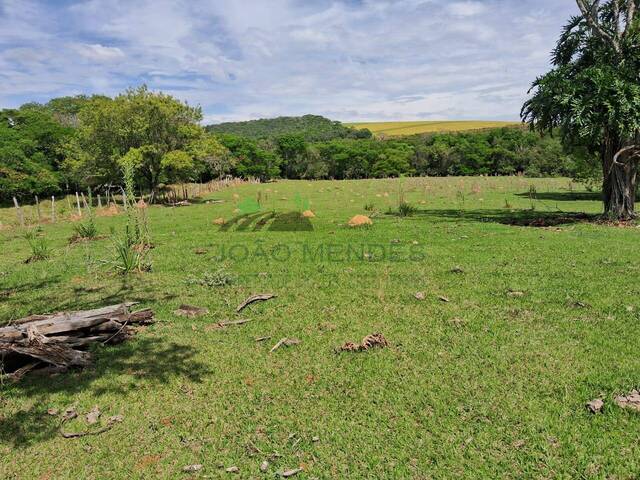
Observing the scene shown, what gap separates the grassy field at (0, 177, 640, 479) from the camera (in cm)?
375

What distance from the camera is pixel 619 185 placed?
1648cm

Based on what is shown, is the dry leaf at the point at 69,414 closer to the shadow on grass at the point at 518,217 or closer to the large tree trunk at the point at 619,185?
the shadow on grass at the point at 518,217

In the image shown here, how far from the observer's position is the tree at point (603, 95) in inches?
568

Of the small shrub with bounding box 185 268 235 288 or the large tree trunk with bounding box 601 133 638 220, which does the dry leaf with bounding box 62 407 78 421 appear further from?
the large tree trunk with bounding box 601 133 638 220

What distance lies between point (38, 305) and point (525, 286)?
9.28m

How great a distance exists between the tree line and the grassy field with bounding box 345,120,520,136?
34.4ft

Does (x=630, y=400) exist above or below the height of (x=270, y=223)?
below

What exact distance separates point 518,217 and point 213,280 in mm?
14728

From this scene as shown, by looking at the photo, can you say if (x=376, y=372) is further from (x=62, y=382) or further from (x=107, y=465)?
(x=62, y=382)

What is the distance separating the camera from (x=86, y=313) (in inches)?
231

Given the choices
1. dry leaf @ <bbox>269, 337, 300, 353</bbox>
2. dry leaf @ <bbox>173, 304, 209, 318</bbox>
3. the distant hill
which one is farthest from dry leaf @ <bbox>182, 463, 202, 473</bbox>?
the distant hill

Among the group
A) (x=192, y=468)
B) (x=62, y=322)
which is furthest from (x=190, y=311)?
(x=192, y=468)

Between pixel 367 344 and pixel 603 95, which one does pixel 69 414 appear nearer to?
pixel 367 344

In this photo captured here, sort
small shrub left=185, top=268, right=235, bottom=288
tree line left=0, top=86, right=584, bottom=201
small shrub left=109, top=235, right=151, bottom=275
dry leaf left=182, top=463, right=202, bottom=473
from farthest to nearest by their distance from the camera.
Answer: tree line left=0, top=86, right=584, bottom=201 < small shrub left=109, top=235, right=151, bottom=275 < small shrub left=185, top=268, right=235, bottom=288 < dry leaf left=182, top=463, right=202, bottom=473
